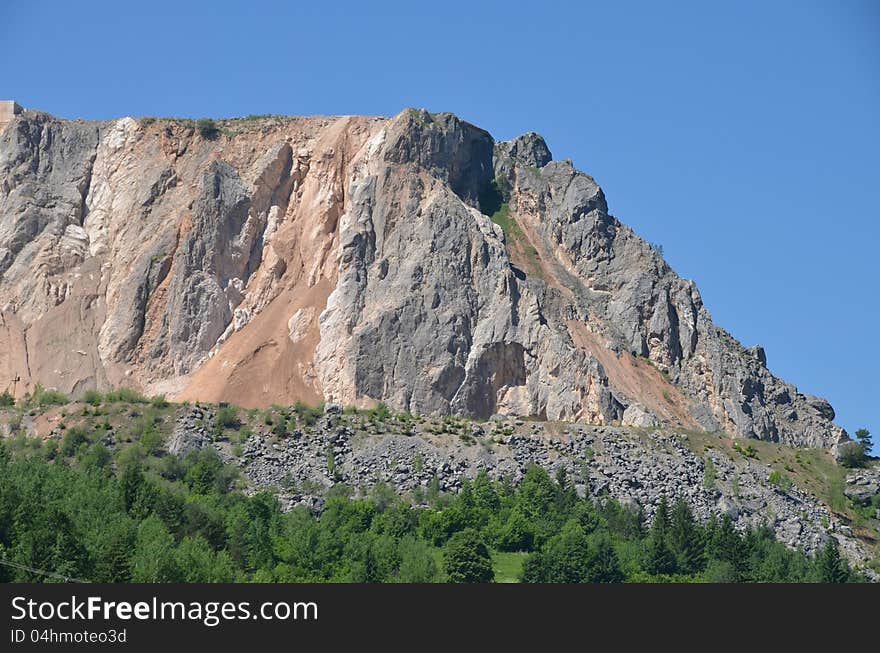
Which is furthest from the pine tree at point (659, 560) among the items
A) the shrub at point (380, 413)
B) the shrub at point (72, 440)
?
the shrub at point (72, 440)

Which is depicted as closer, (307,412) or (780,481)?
(780,481)

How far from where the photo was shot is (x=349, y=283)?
132 metres

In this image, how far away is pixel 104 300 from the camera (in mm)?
136625

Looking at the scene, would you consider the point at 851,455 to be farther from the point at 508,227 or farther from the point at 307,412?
the point at 508,227

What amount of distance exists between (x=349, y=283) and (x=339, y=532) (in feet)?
102

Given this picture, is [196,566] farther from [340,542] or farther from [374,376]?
[374,376]

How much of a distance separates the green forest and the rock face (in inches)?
516

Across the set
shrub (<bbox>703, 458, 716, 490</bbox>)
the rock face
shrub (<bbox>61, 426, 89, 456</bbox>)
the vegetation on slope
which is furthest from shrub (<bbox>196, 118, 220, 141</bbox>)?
shrub (<bbox>703, 458, 716, 490</bbox>)

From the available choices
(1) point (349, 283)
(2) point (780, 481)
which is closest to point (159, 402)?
(1) point (349, 283)

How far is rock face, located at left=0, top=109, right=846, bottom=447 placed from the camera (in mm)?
127500

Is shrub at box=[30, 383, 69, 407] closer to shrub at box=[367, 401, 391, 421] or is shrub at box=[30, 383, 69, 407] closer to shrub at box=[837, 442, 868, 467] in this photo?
shrub at box=[367, 401, 391, 421]

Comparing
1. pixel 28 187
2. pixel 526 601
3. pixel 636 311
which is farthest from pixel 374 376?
pixel 526 601

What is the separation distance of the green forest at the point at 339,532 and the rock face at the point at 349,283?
13107 mm

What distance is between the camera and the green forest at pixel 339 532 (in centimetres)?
8944
